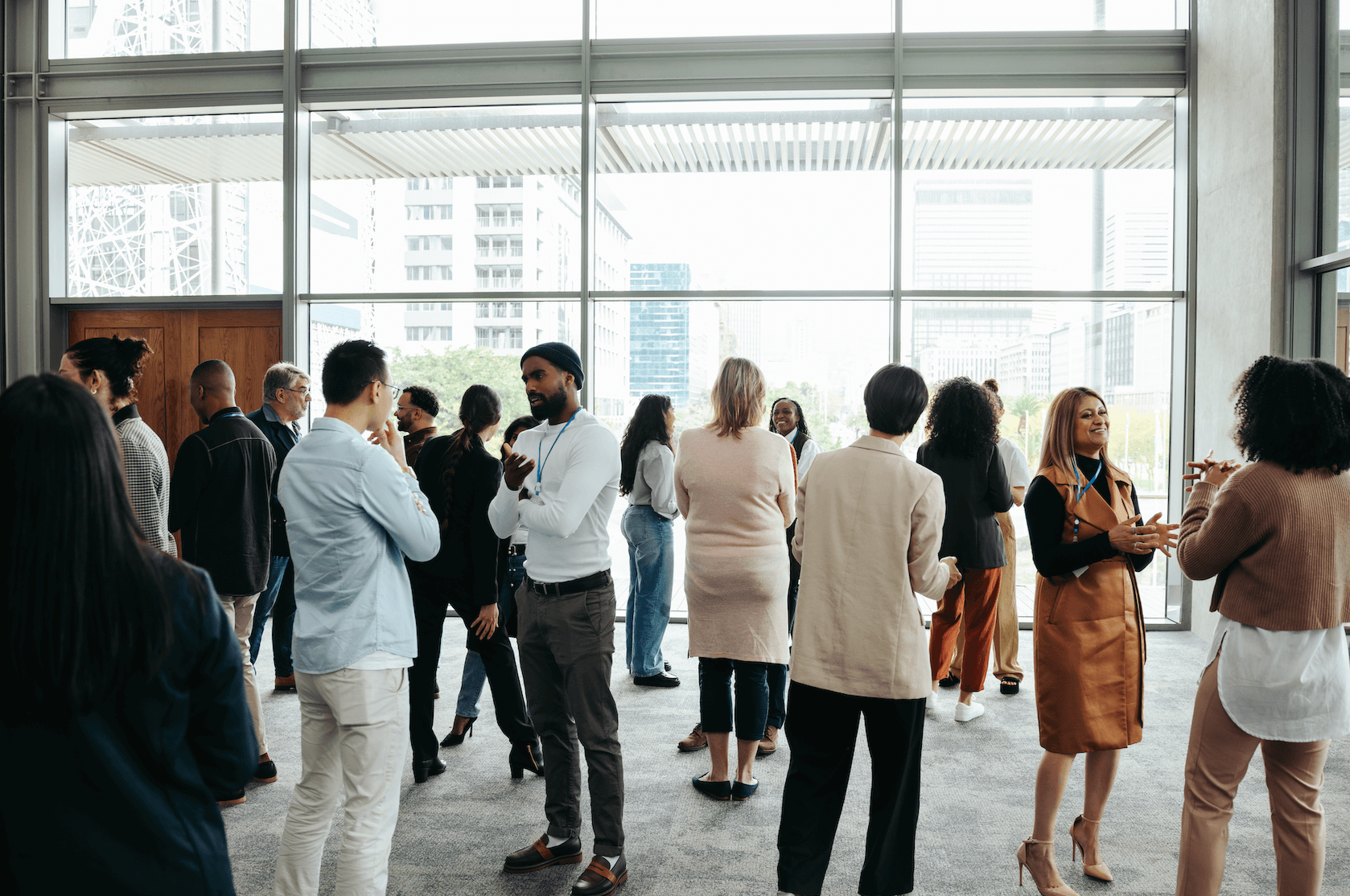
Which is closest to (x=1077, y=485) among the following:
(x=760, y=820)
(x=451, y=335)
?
(x=760, y=820)

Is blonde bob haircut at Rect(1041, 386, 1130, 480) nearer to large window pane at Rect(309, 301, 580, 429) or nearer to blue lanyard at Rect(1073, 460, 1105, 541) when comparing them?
blue lanyard at Rect(1073, 460, 1105, 541)

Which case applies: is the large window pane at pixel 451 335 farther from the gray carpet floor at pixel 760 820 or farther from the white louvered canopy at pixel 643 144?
the gray carpet floor at pixel 760 820

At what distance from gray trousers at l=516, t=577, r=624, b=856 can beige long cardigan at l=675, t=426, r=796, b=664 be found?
628 millimetres

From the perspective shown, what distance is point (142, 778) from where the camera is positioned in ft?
3.70

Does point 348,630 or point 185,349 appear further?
Result: point 185,349

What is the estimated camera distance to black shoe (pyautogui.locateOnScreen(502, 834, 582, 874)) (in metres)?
2.70

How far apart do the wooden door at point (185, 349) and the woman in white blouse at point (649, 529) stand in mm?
3572

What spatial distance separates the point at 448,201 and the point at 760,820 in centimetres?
518

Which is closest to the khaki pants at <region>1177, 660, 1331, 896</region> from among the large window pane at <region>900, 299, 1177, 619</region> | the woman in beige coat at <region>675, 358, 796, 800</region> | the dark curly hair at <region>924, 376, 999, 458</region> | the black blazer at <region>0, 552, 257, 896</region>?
the woman in beige coat at <region>675, 358, 796, 800</region>

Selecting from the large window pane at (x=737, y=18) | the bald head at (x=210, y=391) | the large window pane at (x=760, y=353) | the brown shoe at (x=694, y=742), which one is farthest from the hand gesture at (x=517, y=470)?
the large window pane at (x=737, y=18)

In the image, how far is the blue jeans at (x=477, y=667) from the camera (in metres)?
3.70

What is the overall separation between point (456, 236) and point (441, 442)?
11.1 ft

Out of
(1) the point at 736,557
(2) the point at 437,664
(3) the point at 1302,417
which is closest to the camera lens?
(3) the point at 1302,417

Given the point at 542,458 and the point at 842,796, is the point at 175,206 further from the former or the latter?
the point at 842,796
